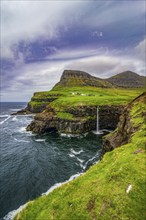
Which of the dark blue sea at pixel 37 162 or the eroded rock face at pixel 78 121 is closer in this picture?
the dark blue sea at pixel 37 162

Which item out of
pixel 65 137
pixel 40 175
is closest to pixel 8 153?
pixel 40 175

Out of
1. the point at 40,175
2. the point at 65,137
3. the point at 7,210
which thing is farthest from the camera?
the point at 65,137

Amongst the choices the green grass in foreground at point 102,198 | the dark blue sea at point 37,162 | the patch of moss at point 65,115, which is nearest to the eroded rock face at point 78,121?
the patch of moss at point 65,115

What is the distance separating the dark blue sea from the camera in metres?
40.3

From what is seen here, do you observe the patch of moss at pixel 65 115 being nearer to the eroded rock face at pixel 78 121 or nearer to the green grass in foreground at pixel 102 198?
the eroded rock face at pixel 78 121

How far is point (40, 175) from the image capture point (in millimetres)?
48688

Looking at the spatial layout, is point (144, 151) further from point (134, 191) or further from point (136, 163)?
point (134, 191)

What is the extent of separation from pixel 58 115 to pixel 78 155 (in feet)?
161

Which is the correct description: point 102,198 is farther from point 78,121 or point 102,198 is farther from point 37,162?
point 78,121

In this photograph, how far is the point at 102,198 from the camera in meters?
19.0

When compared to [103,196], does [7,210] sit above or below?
below

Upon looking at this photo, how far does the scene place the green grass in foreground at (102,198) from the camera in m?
17.6

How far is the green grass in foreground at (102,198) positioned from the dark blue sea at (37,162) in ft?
54.4

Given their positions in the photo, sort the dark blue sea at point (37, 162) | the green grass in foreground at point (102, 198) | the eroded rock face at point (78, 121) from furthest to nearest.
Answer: the eroded rock face at point (78, 121)
the dark blue sea at point (37, 162)
the green grass in foreground at point (102, 198)
